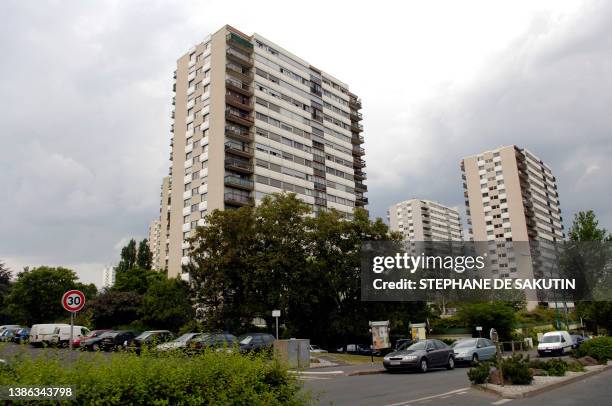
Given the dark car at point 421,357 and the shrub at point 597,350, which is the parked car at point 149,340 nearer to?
the dark car at point 421,357

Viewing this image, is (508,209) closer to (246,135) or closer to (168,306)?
(246,135)

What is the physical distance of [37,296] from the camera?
2282 inches

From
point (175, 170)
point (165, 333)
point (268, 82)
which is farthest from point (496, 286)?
point (165, 333)

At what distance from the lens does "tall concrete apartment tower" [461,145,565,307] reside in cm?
11156

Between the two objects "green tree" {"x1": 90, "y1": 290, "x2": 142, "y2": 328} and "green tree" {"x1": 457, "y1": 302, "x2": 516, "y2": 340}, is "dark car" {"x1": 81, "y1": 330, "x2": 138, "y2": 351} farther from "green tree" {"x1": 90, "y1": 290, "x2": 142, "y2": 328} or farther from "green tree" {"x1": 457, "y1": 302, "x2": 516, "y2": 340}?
"green tree" {"x1": 457, "y1": 302, "x2": 516, "y2": 340}

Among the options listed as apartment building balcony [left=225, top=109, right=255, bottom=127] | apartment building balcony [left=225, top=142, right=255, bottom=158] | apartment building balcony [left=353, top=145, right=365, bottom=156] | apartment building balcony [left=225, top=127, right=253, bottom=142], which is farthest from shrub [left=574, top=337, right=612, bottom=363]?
apartment building balcony [left=353, top=145, right=365, bottom=156]

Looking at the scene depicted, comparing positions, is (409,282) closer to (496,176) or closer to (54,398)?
(54,398)

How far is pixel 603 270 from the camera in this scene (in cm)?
3669

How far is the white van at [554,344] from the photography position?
99.5 feet

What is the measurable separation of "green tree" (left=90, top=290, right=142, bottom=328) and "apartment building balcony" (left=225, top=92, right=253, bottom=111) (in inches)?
1126

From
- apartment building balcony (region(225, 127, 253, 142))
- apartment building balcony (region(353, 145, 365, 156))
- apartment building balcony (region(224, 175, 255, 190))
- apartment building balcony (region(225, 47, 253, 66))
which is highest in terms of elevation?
apartment building balcony (region(225, 47, 253, 66))

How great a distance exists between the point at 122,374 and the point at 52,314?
60960 millimetres

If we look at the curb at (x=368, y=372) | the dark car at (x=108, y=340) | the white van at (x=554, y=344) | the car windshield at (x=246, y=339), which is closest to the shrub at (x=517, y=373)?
the curb at (x=368, y=372)

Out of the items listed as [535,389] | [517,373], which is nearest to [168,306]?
[517,373]
